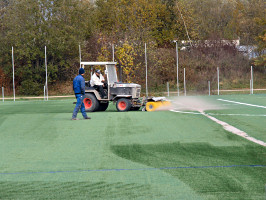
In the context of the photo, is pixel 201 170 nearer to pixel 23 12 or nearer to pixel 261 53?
pixel 23 12

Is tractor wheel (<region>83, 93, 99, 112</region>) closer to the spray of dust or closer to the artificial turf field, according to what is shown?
the spray of dust

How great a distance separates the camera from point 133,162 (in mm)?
7988

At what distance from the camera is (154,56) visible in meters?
41.2

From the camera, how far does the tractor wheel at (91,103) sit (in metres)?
19.5

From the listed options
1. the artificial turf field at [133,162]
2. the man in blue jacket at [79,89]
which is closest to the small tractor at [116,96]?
the man in blue jacket at [79,89]

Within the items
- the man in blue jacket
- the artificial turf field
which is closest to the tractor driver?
the man in blue jacket

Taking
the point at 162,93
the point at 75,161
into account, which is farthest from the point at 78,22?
the point at 75,161

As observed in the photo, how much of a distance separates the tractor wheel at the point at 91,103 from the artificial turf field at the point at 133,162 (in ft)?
19.1

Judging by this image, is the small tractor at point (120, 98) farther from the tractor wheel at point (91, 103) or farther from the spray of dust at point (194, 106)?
the spray of dust at point (194, 106)

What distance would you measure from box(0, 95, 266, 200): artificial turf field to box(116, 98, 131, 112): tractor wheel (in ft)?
18.8

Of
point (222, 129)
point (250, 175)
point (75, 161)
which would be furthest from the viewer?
point (222, 129)

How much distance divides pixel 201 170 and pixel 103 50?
3346cm

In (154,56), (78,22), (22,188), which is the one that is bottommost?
(22,188)

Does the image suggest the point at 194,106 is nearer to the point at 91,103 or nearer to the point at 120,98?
the point at 120,98
